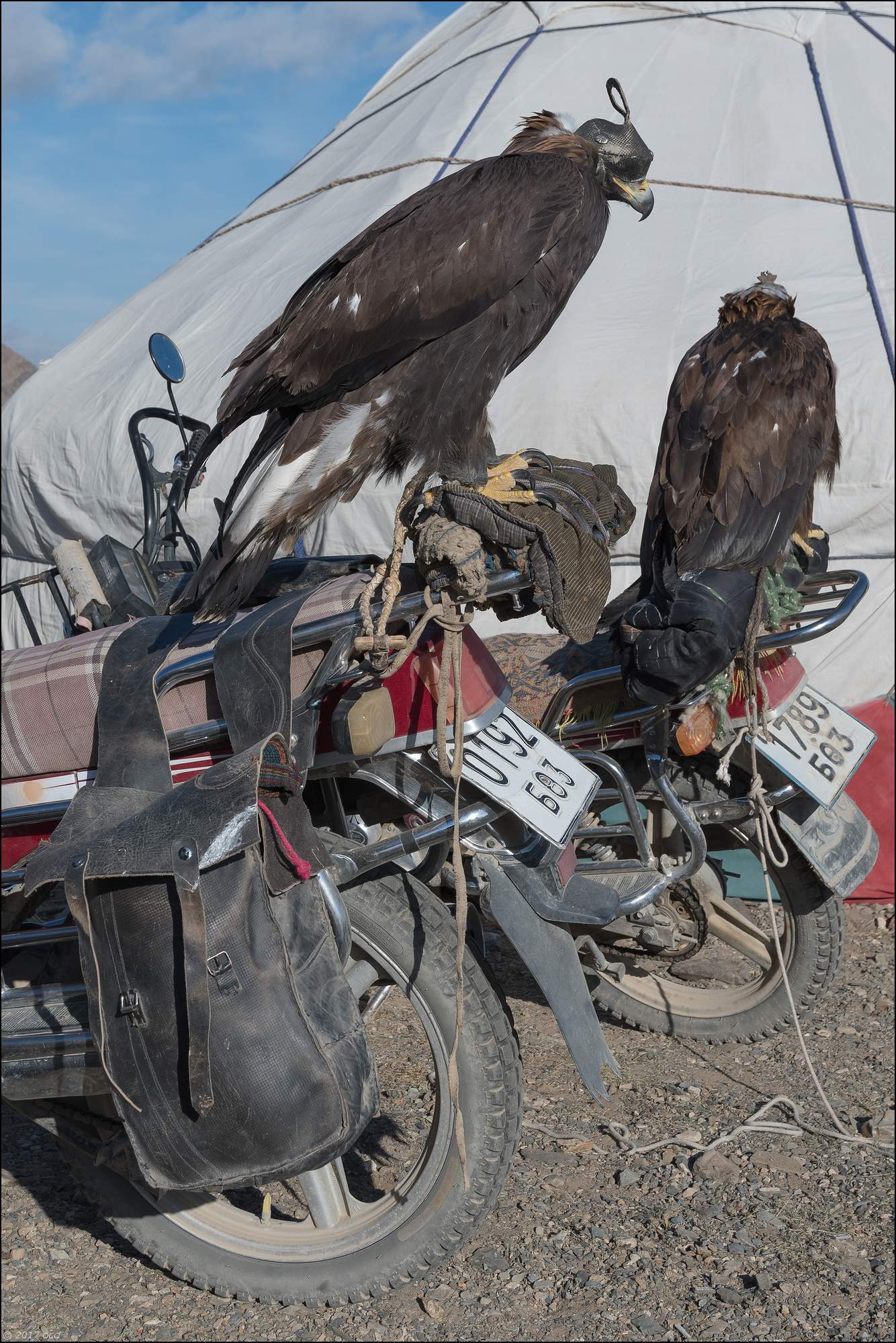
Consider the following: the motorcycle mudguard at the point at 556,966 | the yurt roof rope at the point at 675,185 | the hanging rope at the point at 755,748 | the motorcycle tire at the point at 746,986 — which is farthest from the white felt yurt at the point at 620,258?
the motorcycle mudguard at the point at 556,966

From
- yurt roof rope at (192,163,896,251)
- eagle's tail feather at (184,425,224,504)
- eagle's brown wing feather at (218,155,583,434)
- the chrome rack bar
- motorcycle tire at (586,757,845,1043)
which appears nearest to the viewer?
the chrome rack bar

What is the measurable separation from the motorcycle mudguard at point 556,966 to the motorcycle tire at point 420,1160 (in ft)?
0.31

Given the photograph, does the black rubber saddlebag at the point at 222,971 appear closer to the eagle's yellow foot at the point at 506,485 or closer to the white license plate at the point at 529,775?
the white license plate at the point at 529,775

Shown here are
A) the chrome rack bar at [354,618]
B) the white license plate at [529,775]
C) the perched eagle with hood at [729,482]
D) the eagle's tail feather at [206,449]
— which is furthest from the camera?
the eagle's tail feather at [206,449]

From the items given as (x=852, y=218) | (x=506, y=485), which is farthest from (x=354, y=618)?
(x=852, y=218)

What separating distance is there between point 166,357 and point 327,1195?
2.29 metres

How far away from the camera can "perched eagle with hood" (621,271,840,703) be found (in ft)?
7.98

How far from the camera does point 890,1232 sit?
246 centimetres

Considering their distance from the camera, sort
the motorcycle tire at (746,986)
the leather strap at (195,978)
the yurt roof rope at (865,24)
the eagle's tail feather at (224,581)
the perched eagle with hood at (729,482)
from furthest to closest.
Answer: the yurt roof rope at (865,24) < the motorcycle tire at (746,986) < the perched eagle with hood at (729,482) < the eagle's tail feather at (224,581) < the leather strap at (195,978)

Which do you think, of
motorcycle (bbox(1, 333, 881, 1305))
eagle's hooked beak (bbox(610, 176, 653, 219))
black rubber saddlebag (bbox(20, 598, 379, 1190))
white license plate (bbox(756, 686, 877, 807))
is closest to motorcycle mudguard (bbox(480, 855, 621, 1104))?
motorcycle (bbox(1, 333, 881, 1305))

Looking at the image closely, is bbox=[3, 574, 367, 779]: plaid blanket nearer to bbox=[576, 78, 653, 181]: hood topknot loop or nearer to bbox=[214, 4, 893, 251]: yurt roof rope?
bbox=[576, 78, 653, 181]: hood topknot loop

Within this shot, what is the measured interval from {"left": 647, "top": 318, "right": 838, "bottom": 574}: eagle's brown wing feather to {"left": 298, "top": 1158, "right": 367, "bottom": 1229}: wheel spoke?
1449 mm

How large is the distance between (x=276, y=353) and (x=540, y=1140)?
2.01m

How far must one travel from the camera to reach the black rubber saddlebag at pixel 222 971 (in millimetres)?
1861
